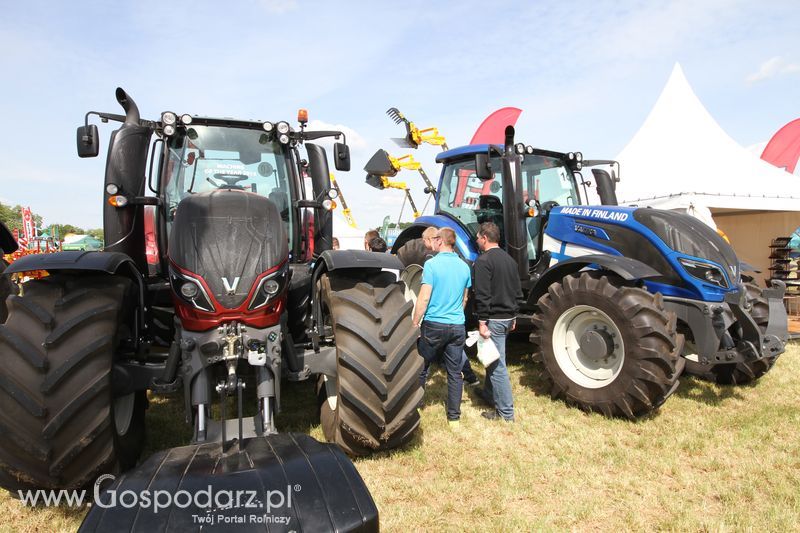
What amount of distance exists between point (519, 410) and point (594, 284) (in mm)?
1270

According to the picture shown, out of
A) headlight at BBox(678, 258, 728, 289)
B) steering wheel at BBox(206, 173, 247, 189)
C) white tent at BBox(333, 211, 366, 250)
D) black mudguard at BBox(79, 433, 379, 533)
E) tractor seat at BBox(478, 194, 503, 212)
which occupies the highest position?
steering wheel at BBox(206, 173, 247, 189)

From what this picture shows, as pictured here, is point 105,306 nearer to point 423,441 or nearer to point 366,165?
point 423,441

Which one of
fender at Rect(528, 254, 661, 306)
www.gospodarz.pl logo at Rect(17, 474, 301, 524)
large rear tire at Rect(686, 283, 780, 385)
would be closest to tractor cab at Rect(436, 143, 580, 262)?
fender at Rect(528, 254, 661, 306)

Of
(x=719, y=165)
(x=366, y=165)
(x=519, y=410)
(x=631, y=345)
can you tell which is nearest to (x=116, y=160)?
(x=366, y=165)

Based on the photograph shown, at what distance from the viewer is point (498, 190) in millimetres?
6027

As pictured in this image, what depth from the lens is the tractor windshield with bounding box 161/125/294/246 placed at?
3951mm

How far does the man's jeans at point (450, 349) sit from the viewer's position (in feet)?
14.2

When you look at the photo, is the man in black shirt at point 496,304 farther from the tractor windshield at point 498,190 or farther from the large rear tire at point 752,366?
the large rear tire at point 752,366

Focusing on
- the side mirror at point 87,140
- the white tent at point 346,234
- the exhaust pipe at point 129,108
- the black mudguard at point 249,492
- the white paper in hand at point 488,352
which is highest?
the exhaust pipe at point 129,108

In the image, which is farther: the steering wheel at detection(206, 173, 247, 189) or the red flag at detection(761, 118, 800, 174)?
the red flag at detection(761, 118, 800, 174)

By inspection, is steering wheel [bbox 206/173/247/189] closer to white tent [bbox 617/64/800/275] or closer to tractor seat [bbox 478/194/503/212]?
tractor seat [bbox 478/194/503/212]

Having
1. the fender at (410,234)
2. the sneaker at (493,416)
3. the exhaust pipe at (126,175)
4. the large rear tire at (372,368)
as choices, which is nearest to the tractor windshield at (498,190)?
the fender at (410,234)

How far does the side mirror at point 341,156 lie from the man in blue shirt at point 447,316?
1191 mm

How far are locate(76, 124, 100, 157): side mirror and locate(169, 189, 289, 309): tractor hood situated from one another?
1357mm
